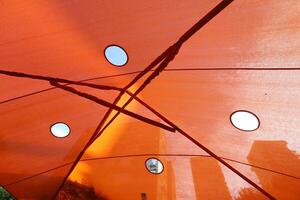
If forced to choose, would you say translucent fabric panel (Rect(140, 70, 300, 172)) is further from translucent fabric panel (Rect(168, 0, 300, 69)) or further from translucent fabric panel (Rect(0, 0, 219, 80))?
translucent fabric panel (Rect(0, 0, 219, 80))

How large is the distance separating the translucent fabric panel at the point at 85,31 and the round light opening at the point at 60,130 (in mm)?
1289

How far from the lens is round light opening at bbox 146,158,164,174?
489 cm

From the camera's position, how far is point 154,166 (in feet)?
16.6

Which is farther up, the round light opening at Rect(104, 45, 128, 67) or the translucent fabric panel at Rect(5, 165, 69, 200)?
the round light opening at Rect(104, 45, 128, 67)

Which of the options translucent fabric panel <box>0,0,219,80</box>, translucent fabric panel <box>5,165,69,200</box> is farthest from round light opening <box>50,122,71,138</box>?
translucent fabric panel <box>0,0,219,80</box>

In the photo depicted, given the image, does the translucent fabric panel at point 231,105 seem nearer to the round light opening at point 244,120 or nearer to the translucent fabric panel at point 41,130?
the round light opening at point 244,120

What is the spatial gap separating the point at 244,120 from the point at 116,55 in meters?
1.73

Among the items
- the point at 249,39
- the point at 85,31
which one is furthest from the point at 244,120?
the point at 85,31

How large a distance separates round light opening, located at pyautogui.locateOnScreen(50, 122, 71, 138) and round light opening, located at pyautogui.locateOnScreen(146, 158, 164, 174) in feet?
4.93

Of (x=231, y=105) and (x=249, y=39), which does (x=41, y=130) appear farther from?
(x=249, y=39)

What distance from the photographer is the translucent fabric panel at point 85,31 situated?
2535 mm

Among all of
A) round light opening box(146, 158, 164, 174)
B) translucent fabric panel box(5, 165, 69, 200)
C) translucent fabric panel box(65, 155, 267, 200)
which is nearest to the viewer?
translucent fabric panel box(65, 155, 267, 200)

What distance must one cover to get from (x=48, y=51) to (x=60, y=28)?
1.22ft

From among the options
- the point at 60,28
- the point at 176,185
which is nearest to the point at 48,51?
the point at 60,28
